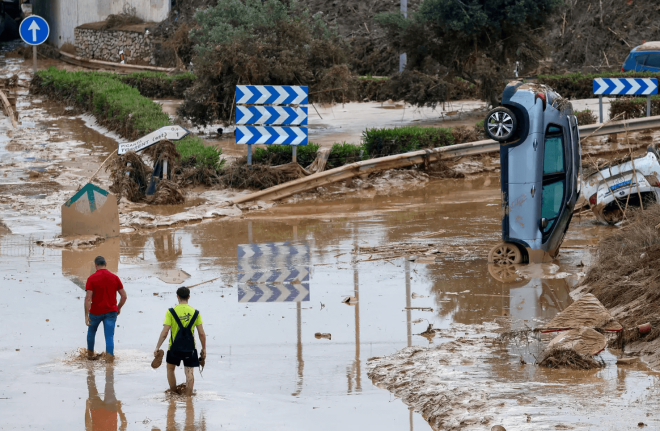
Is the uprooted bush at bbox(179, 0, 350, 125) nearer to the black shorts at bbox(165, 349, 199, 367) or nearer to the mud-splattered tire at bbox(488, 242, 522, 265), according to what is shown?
the mud-splattered tire at bbox(488, 242, 522, 265)

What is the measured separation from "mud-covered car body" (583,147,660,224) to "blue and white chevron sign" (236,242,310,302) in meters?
5.18

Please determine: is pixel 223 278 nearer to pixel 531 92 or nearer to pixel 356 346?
pixel 356 346

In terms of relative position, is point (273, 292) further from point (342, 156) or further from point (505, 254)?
point (342, 156)

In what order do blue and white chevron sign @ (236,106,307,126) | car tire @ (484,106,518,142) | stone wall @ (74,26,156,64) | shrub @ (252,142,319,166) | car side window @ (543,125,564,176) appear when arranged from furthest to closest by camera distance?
stone wall @ (74,26,156,64), shrub @ (252,142,319,166), blue and white chevron sign @ (236,106,307,126), car side window @ (543,125,564,176), car tire @ (484,106,518,142)

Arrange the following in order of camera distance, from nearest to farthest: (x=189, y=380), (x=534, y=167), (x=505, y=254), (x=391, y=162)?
(x=189, y=380), (x=534, y=167), (x=505, y=254), (x=391, y=162)

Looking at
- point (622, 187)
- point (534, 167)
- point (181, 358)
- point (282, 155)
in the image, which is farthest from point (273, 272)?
point (282, 155)

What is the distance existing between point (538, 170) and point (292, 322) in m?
4.33

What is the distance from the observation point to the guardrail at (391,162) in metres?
18.5

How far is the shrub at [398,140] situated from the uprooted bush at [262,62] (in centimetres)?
401

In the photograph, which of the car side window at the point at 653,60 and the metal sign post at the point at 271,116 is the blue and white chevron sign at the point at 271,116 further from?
the car side window at the point at 653,60

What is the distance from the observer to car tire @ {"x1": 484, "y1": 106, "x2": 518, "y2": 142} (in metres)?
12.3

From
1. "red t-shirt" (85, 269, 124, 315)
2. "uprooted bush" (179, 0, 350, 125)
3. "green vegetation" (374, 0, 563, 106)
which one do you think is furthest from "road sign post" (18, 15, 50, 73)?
"red t-shirt" (85, 269, 124, 315)

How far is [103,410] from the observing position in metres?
8.00

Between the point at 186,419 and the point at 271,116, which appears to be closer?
the point at 186,419
